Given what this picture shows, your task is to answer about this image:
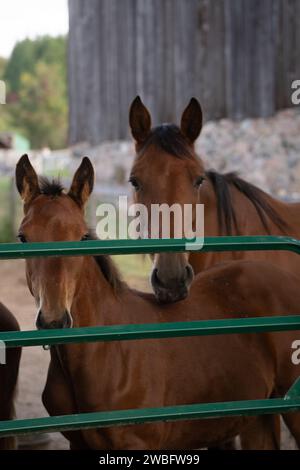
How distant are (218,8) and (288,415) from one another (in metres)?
9.33

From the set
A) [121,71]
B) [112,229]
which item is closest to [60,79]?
[121,71]

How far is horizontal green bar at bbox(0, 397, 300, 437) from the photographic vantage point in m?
2.30

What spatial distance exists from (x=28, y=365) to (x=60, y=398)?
331 cm

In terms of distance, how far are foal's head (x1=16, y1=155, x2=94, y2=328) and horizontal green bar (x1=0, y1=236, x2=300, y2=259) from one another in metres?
0.46

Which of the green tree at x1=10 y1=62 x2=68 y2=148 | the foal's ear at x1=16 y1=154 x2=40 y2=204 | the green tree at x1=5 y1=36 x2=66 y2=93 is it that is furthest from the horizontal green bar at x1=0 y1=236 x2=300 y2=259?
the green tree at x1=5 y1=36 x2=66 y2=93

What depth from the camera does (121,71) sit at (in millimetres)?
14430

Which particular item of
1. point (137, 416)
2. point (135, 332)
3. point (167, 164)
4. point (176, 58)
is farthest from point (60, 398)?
point (176, 58)

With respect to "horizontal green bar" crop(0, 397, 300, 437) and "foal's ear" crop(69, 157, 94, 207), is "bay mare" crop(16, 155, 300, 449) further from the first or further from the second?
"horizontal green bar" crop(0, 397, 300, 437)

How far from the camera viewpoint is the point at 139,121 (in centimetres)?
408

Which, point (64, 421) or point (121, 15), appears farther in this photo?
point (121, 15)

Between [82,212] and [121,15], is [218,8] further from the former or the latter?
[82,212]

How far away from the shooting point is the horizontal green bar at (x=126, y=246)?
227 centimetres

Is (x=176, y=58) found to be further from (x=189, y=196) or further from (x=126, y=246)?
(x=126, y=246)
